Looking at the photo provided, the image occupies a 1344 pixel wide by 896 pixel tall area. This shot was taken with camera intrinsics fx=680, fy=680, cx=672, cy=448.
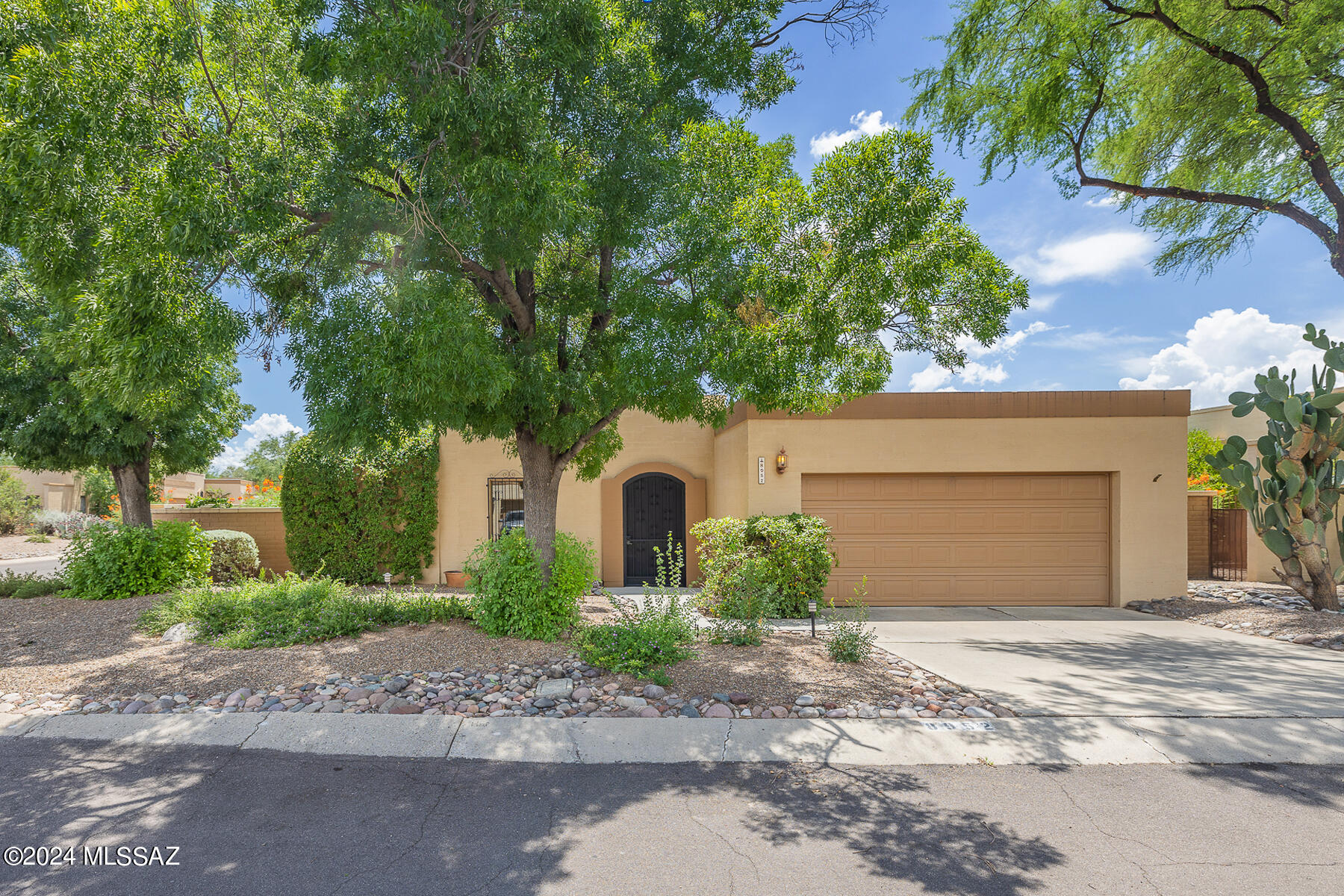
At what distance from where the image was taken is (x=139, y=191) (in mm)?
5793

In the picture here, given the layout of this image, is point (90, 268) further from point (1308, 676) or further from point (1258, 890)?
Answer: point (1308, 676)

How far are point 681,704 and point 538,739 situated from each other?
120 cm

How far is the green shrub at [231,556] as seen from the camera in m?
11.9

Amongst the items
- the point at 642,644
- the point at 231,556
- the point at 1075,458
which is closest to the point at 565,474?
the point at 231,556

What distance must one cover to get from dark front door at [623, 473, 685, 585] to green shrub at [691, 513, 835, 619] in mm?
2932

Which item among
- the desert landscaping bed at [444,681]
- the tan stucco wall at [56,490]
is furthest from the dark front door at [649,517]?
the tan stucco wall at [56,490]

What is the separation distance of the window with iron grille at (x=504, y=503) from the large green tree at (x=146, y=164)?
5969mm

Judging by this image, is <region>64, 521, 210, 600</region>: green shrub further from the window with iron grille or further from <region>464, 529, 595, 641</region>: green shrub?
Result: <region>464, 529, 595, 641</region>: green shrub

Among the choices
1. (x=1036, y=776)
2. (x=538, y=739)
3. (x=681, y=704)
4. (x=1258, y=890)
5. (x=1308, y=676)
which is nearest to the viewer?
(x=1258, y=890)

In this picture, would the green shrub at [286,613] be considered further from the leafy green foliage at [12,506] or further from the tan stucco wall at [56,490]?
the tan stucco wall at [56,490]

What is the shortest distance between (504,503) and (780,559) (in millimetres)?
5681

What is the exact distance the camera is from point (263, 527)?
45.3ft

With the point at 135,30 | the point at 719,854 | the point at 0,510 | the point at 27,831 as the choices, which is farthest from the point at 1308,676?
the point at 0,510

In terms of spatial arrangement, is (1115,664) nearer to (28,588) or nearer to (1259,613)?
(1259,613)
